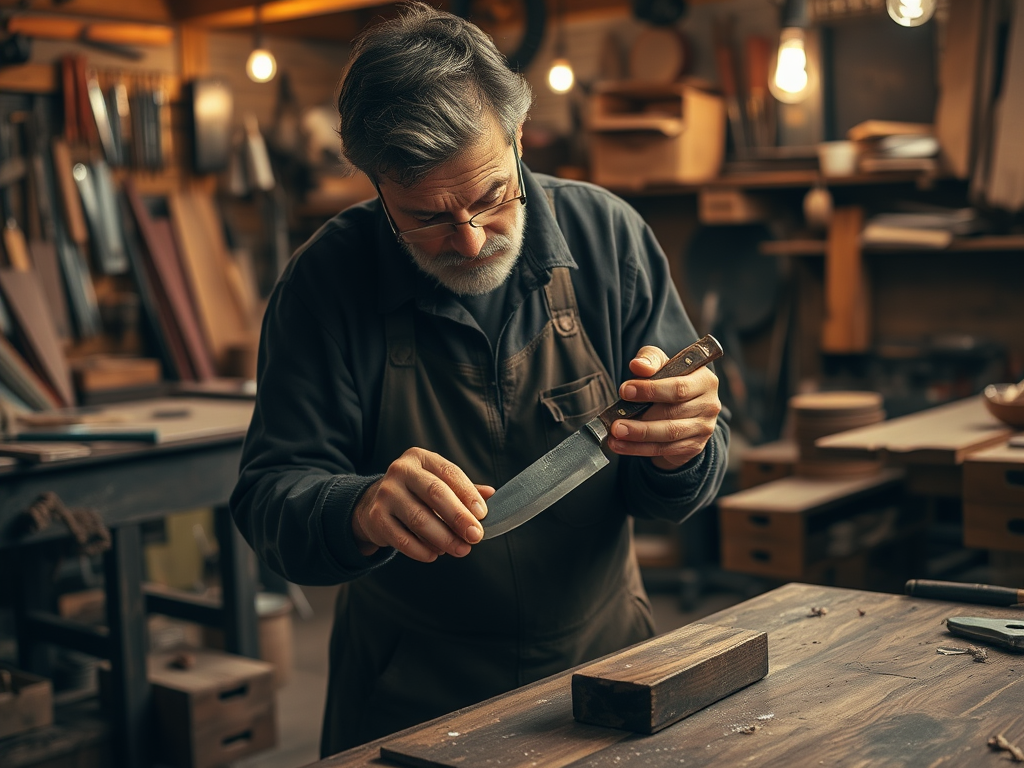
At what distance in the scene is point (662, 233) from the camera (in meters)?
5.94

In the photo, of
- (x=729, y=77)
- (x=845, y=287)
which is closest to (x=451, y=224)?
(x=845, y=287)

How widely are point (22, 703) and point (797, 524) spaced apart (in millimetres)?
2341

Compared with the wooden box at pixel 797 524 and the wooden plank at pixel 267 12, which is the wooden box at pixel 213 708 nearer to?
the wooden box at pixel 797 524

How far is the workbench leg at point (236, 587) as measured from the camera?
380 centimetres

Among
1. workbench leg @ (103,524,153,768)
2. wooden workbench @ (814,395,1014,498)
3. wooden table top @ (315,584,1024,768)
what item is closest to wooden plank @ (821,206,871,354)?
wooden workbench @ (814,395,1014,498)

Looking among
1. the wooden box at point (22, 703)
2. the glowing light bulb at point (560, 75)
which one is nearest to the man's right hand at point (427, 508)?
the wooden box at point (22, 703)

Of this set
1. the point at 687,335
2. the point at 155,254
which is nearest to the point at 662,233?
the point at 155,254

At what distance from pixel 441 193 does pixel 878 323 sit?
3.98 metres

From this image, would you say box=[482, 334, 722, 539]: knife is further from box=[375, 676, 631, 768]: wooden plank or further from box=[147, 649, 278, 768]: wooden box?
box=[147, 649, 278, 768]: wooden box

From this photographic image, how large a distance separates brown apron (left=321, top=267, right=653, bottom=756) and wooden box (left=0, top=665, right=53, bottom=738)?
1808mm

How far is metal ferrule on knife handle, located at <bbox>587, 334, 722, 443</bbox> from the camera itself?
63.6 inches

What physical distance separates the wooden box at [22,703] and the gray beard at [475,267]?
2.23 meters

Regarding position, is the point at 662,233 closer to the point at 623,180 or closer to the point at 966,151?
the point at 623,180

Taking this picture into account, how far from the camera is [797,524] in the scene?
3477mm
